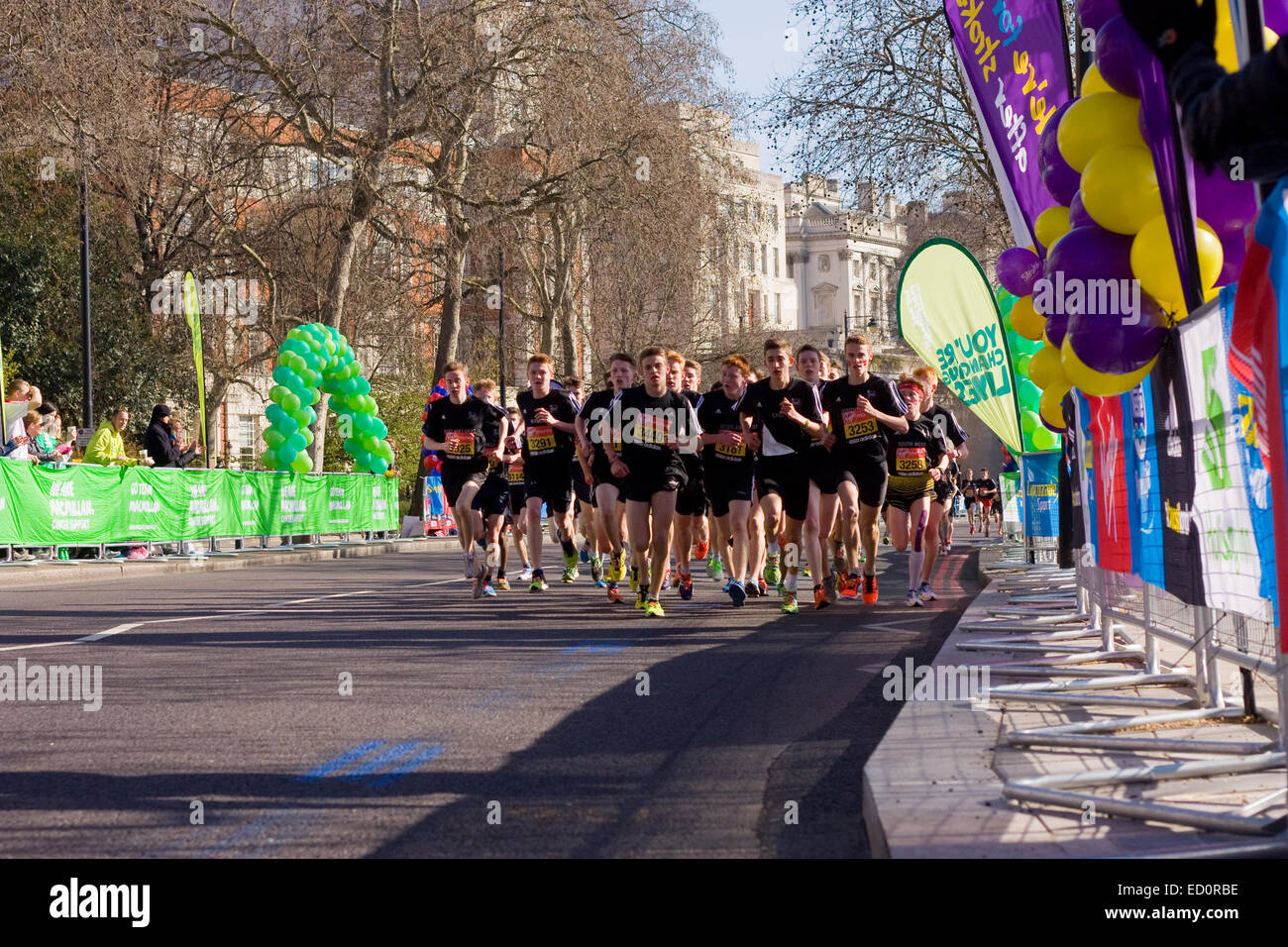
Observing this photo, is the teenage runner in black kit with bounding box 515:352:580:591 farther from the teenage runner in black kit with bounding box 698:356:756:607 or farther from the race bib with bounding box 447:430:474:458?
the teenage runner in black kit with bounding box 698:356:756:607

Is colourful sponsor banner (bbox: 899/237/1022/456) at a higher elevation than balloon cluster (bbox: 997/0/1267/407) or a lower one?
higher

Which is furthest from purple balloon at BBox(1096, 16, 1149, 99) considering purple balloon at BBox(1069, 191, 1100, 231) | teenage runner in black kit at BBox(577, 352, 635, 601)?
teenage runner in black kit at BBox(577, 352, 635, 601)

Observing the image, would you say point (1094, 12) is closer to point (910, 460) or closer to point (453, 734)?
point (453, 734)

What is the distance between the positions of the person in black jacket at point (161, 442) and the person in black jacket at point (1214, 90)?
21.3 meters

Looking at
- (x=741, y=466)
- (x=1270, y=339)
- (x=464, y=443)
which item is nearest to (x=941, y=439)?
(x=741, y=466)

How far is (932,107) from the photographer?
32156 millimetres

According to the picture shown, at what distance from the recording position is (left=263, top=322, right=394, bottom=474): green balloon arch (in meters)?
31.3

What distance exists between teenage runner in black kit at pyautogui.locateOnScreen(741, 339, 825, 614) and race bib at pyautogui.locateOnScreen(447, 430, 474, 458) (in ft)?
9.78

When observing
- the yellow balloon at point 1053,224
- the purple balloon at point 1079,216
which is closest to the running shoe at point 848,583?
the yellow balloon at point 1053,224

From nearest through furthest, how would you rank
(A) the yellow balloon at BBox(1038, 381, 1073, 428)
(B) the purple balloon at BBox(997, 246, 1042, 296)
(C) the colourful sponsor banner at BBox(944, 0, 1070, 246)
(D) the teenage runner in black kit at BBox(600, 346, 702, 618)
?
(A) the yellow balloon at BBox(1038, 381, 1073, 428), (B) the purple balloon at BBox(997, 246, 1042, 296), (C) the colourful sponsor banner at BBox(944, 0, 1070, 246), (D) the teenage runner in black kit at BBox(600, 346, 702, 618)

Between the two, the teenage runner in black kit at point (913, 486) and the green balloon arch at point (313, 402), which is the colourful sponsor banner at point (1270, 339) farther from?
the green balloon arch at point (313, 402)

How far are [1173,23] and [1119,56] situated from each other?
1269 mm
